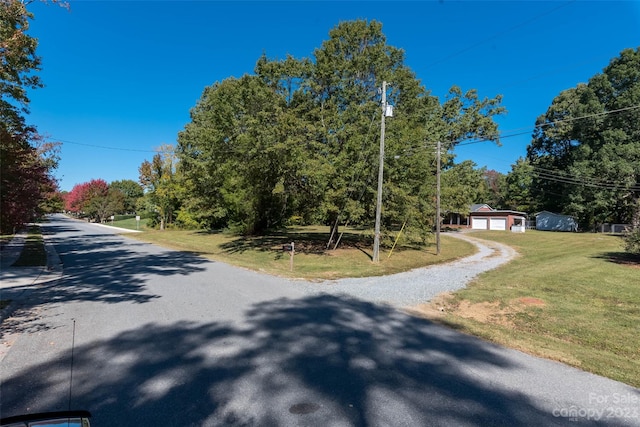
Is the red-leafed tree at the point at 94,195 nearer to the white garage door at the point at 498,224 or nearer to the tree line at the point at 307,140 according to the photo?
the tree line at the point at 307,140

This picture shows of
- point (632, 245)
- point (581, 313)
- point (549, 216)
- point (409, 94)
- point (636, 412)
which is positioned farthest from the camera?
point (549, 216)

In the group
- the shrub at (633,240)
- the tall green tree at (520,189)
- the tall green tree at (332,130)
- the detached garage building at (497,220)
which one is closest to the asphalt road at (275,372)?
the tall green tree at (332,130)

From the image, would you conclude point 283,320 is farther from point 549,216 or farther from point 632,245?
point 549,216

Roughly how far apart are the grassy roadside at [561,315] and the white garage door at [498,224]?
115 feet

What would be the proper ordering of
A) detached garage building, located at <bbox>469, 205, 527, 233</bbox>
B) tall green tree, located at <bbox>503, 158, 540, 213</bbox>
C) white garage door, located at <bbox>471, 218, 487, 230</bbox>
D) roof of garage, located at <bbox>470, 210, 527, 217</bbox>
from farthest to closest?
tall green tree, located at <bbox>503, 158, 540, 213</bbox> → white garage door, located at <bbox>471, 218, 487, 230</bbox> → roof of garage, located at <bbox>470, 210, 527, 217</bbox> → detached garage building, located at <bbox>469, 205, 527, 233</bbox>

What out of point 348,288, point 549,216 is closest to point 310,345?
point 348,288

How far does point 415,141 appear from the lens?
19578 mm

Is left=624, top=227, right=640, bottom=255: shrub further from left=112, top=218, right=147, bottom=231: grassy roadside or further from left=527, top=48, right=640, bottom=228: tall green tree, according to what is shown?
left=112, top=218, right=147, bottom=231: grassy roadside

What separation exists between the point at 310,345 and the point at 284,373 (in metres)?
0.97

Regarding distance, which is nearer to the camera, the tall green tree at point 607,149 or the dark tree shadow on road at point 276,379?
the dark tree shadow on road at point 276,379

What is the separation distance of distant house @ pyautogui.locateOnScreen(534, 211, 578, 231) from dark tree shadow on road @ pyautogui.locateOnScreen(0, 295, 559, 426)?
4962 cm

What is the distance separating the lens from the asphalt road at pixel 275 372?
3109 mm

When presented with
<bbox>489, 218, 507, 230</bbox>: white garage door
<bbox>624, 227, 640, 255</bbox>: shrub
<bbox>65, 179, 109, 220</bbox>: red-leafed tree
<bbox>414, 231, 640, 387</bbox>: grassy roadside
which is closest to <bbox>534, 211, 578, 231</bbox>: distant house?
<bbox>489, 218, 507, 230</bbox>: white garage door

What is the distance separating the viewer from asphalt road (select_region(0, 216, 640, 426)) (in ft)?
10.2
